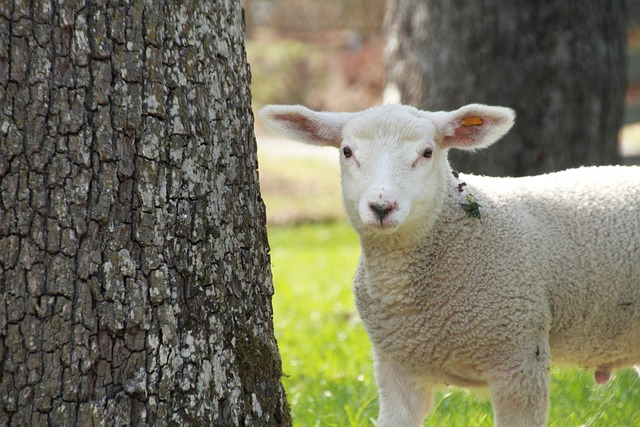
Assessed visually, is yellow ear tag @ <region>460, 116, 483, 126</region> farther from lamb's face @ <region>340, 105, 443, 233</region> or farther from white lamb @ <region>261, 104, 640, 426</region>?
lamb's face @ <region>340, 105, 443, 233</region>

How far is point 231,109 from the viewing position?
2.72 m

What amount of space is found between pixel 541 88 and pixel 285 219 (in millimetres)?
7662

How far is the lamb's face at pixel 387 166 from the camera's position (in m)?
3.12

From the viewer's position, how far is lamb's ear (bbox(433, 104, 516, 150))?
11.2 feet

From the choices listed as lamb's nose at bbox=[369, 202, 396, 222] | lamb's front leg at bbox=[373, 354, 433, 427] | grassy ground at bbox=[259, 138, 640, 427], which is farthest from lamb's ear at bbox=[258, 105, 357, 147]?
grassy ground at bbox=[259, 138, 640, 427]

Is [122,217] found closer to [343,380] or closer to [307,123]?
[307,123]

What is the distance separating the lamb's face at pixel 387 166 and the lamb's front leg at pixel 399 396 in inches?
22.9

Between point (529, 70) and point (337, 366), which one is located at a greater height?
point (529, 70)

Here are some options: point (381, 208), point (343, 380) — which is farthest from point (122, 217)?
point (343, 380)

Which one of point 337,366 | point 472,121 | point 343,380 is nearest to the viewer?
point 472,121

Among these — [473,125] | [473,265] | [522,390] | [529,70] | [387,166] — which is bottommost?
[522,390]

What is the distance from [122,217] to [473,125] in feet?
5.17

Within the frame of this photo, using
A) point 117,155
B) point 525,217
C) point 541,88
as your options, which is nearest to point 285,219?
point 541,88

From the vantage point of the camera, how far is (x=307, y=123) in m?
3.56
